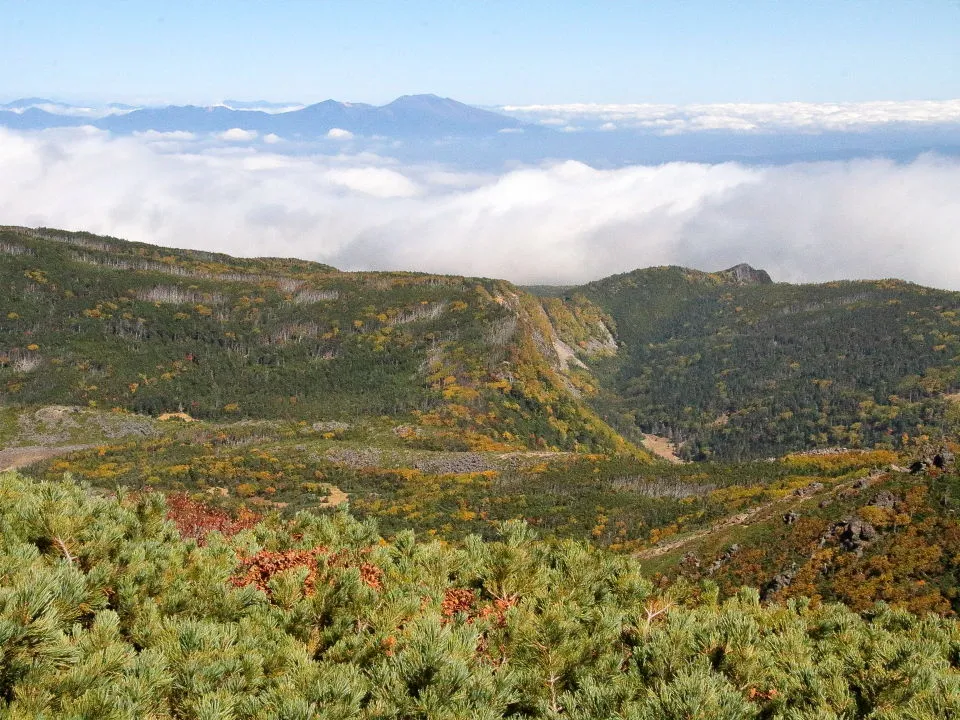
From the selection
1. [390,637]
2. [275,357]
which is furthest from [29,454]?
[390,637]

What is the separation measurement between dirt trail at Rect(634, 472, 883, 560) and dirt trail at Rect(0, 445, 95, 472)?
9195cm

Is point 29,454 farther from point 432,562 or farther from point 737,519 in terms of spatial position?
point 432,562

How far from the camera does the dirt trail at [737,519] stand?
221ft

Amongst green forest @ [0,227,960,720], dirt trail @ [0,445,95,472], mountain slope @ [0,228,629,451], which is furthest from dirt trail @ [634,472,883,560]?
dirt trail @ [0,445,95,472]

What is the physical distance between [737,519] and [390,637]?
6693cm

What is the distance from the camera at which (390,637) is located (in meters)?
→ 13.7

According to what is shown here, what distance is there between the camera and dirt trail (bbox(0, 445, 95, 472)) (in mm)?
113375

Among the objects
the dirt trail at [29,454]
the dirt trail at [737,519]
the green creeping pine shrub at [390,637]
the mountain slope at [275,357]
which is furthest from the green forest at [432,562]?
the mountain slope at [275,357]

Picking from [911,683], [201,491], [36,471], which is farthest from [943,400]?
[911,683]

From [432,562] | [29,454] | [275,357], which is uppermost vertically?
[432,562]

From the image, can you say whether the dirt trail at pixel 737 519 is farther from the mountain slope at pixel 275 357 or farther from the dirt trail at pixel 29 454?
the dirt trail at pixel 29 454

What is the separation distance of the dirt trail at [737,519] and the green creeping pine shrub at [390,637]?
48790 mm

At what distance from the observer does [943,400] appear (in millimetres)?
198250

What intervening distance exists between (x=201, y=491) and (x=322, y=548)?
75927 millimetres
